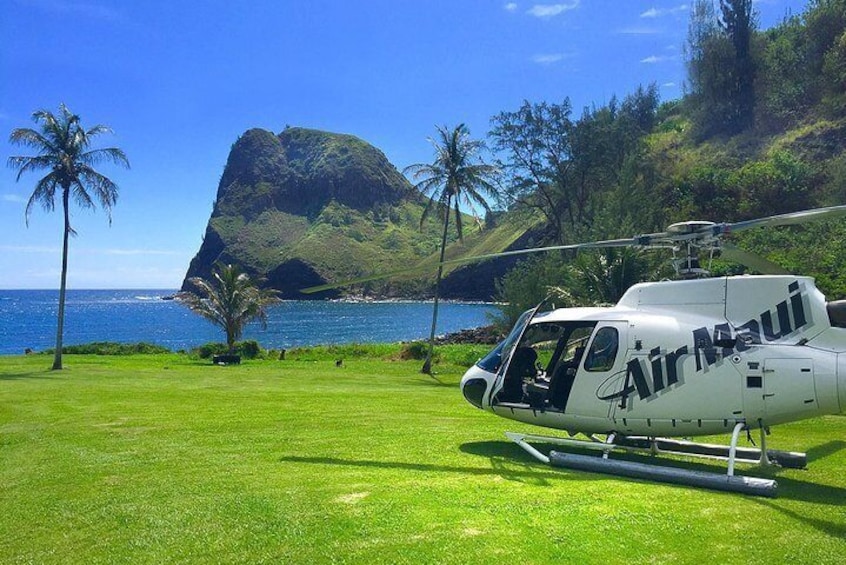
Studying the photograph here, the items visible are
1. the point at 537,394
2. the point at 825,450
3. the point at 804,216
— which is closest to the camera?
the point at 804,216

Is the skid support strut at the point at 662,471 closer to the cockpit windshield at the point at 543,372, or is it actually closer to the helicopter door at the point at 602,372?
the helicopter door at the point at 602,372

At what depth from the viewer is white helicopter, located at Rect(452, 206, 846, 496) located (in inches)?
336

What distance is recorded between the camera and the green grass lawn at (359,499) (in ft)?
19.4

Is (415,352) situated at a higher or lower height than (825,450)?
lower

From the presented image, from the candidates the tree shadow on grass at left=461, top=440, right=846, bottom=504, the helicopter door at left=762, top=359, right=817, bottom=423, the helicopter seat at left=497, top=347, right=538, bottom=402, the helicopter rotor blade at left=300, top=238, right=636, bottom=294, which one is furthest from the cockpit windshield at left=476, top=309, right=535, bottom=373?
the helicopter door at left=762, top=359, right=817, bottom=423

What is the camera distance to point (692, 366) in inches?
357

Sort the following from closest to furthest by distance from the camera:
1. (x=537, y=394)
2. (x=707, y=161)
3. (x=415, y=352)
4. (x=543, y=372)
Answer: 1. (x=537, y=394)
2. (x=543, y=372)
3. (x=415, y=352)
4. (x=707, y=161)

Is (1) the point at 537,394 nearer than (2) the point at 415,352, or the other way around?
(1) the point at 537,394

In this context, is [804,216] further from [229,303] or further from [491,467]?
[229,303]

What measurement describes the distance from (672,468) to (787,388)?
198 centimetres

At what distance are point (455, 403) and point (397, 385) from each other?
664cm

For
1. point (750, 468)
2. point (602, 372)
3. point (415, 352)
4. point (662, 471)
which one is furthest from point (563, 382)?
point (415, 352)

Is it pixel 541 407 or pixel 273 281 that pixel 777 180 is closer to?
pixel 541 407

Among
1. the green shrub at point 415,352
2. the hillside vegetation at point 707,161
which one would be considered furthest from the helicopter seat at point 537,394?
the green shrub at point 415,352
